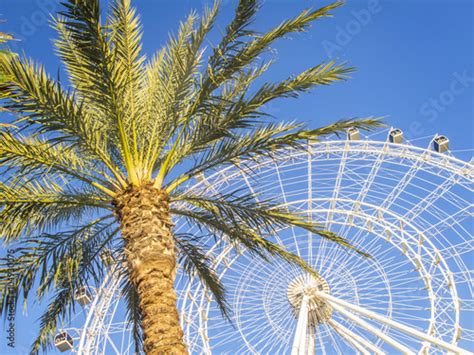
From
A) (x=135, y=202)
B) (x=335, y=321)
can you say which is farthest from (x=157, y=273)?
(x=335, y=321)

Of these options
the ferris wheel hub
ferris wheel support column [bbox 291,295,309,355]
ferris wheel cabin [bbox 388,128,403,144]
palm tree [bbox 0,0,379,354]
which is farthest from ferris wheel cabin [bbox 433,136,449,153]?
palm tree [bbox 0,0,379,354]

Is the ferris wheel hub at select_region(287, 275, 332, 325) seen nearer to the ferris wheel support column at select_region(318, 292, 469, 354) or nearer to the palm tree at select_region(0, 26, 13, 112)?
the ferris wheel support column at select_region(318, 292, 469, 354)

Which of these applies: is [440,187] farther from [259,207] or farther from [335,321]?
[259,207]

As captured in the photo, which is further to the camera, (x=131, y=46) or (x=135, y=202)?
(x=131, y=46)

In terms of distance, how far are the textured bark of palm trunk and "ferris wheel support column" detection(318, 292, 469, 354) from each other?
1054 cm

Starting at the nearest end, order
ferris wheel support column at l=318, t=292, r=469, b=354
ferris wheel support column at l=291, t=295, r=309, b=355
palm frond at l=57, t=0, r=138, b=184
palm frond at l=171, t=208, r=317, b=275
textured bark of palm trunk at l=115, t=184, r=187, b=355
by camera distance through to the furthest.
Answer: textured bark of palm trunk at l=115, t=184, r=187, b=355
palm frond at l=57, t=0, r=138, b=184
palm frond at l=171, t=208, r=317, b=275
ferris wheel support column at l=318, t=292, r=469, b=354
ferris wheel support column at l=291, t=295, r=309, b=355

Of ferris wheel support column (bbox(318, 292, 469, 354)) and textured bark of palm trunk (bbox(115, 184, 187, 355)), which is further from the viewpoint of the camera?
ferris wheel support column (bbox(318, 292, 469, 354))

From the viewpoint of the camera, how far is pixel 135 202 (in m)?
10.4

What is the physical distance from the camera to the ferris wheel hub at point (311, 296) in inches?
910

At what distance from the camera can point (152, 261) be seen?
957cm

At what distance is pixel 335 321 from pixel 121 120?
14.4m

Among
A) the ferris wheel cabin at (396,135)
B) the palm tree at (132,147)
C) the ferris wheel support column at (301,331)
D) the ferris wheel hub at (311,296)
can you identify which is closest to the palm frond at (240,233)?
the palm tree at (132,147)

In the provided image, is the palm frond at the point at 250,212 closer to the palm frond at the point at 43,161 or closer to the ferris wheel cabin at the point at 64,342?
the palm frond at the point at 43,161

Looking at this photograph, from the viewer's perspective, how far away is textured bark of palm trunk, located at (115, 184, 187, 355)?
8.80 metres
